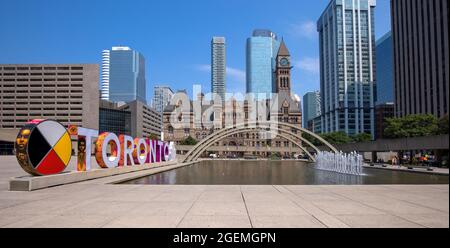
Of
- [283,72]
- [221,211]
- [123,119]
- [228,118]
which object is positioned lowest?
[221,211]

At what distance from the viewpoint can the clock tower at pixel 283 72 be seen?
6516 inches

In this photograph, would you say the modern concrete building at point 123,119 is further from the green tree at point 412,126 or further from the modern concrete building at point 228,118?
the green tree at point 412,126

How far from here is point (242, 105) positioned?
6147 inches

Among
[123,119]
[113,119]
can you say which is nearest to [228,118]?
[123,119]

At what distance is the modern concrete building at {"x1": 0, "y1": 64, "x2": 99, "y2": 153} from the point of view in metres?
152

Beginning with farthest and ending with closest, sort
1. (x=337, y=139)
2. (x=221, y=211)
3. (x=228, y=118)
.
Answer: (x=228, y=118) < (x=337, y=139) < (x=221, y=211)

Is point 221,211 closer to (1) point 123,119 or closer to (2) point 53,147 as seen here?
(2) point 53,147

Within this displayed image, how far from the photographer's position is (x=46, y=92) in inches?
6122

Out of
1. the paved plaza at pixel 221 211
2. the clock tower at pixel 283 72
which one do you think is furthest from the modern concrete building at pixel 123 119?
the paved plaza at pixel 221 211

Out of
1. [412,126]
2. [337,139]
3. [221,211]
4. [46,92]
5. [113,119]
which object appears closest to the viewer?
[221,211]

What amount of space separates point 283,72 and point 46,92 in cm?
10590
